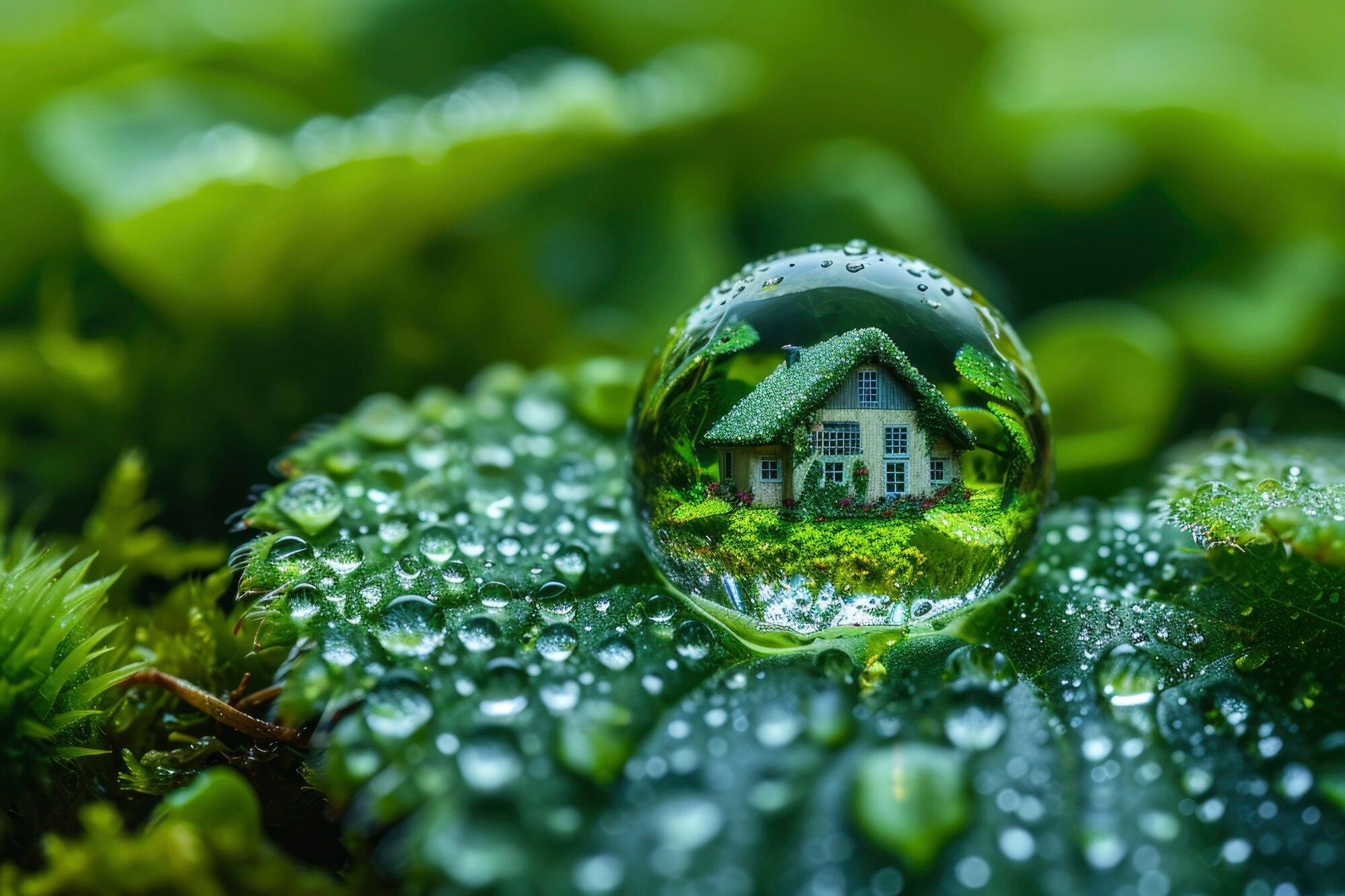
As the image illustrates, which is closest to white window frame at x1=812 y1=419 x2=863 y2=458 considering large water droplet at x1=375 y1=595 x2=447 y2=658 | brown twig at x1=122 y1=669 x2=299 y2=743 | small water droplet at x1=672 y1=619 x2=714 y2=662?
small water droplet at x1=672 y1=619 x2=714 y2=662

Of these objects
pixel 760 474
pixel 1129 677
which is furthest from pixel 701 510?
pixel 1129 677

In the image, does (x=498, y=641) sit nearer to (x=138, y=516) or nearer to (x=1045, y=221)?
(x=138, y=516)

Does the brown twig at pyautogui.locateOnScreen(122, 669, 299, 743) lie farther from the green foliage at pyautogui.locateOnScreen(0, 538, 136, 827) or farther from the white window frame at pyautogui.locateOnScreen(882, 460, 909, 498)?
the white window frame at pyautogui.locateOnScreen(882, 460, 909, 498)

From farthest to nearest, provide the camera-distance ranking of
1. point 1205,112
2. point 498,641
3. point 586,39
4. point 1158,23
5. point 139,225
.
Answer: point 1158,23 → point 586,39 → point 1205,112 → point 139,225 → point 498,641

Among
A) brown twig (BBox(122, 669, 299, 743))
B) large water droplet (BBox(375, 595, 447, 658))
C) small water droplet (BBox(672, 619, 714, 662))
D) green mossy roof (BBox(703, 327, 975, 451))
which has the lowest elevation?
brown twig (BBox(122, 669, 299, 743))

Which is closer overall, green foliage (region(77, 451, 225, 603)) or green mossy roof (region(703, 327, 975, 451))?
green mossy roof (region(703, 327, 975, 451))

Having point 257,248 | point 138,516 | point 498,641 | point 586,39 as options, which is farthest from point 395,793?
point 586,39
